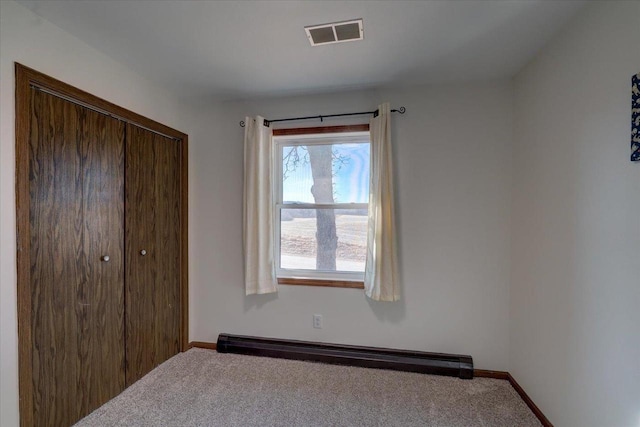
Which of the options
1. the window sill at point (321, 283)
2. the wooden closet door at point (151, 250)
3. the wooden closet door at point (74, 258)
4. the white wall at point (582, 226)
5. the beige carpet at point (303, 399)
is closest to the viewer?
the white wall at point (582, 226)

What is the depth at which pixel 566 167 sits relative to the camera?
1.59 meters

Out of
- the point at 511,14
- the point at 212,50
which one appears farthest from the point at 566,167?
the point at 212,50

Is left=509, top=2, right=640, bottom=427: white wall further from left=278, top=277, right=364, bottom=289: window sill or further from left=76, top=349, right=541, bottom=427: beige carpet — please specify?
left=278, top=277, right=364, bottom=289: window sill

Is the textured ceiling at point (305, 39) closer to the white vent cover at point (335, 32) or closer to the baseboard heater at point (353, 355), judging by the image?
the white vent cover at point (335, 32)

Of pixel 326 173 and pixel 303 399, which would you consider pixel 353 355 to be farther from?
pixel 326 173

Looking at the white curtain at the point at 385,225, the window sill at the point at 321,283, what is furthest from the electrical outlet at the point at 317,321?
the white curtain at the point at 385,225

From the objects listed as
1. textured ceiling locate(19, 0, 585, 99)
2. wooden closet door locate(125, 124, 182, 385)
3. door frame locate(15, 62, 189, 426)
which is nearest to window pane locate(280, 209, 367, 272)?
wooden closet door locate(125, 124, 182, 385)

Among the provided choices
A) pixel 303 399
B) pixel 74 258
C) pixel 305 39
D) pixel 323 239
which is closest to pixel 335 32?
pixel 305 39

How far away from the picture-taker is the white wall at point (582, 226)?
1.21 m

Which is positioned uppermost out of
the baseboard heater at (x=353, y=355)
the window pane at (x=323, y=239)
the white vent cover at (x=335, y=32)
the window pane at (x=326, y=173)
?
the white vent cover at (x=335, y=32)

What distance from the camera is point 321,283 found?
2.54 meters

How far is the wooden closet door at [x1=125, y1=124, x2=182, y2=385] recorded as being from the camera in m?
2.13

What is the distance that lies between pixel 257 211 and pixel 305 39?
136cm

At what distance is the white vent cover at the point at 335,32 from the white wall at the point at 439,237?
75 centimetres
